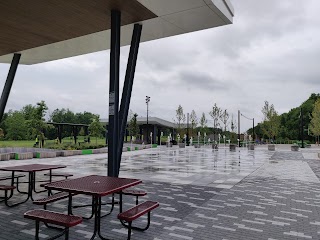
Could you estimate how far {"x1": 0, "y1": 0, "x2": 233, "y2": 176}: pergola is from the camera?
7.72 metres

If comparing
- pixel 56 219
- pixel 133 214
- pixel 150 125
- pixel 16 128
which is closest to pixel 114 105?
pixel 133 214

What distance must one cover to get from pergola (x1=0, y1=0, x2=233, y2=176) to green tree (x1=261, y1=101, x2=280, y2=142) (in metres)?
57.8

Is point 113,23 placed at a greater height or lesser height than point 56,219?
greater

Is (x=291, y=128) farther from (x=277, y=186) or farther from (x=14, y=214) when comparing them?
(x=14, y=214)

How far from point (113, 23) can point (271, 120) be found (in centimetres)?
6122

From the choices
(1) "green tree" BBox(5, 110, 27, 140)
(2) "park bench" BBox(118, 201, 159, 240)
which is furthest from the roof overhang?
(1) "green tree" BBox(5, 110, 27, 140)

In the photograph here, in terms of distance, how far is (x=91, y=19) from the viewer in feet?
28.0

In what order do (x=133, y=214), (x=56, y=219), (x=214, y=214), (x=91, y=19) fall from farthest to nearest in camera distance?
(x=91, y=19) → (x=214, y=214) → (x=133, y=214) → (x=56, y=219)

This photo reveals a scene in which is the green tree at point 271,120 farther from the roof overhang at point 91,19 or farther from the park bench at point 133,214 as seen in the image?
the park bench at point 133,214

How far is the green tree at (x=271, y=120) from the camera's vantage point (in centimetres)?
6250

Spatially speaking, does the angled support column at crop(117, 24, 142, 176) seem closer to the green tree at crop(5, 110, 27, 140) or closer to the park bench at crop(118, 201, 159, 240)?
the park bench at crop(118, 201, 159, 240)

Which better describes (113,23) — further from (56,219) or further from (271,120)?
(271,120)

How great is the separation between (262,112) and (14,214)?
66.3 meters

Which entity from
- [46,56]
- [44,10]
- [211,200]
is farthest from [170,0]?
[46,56]
